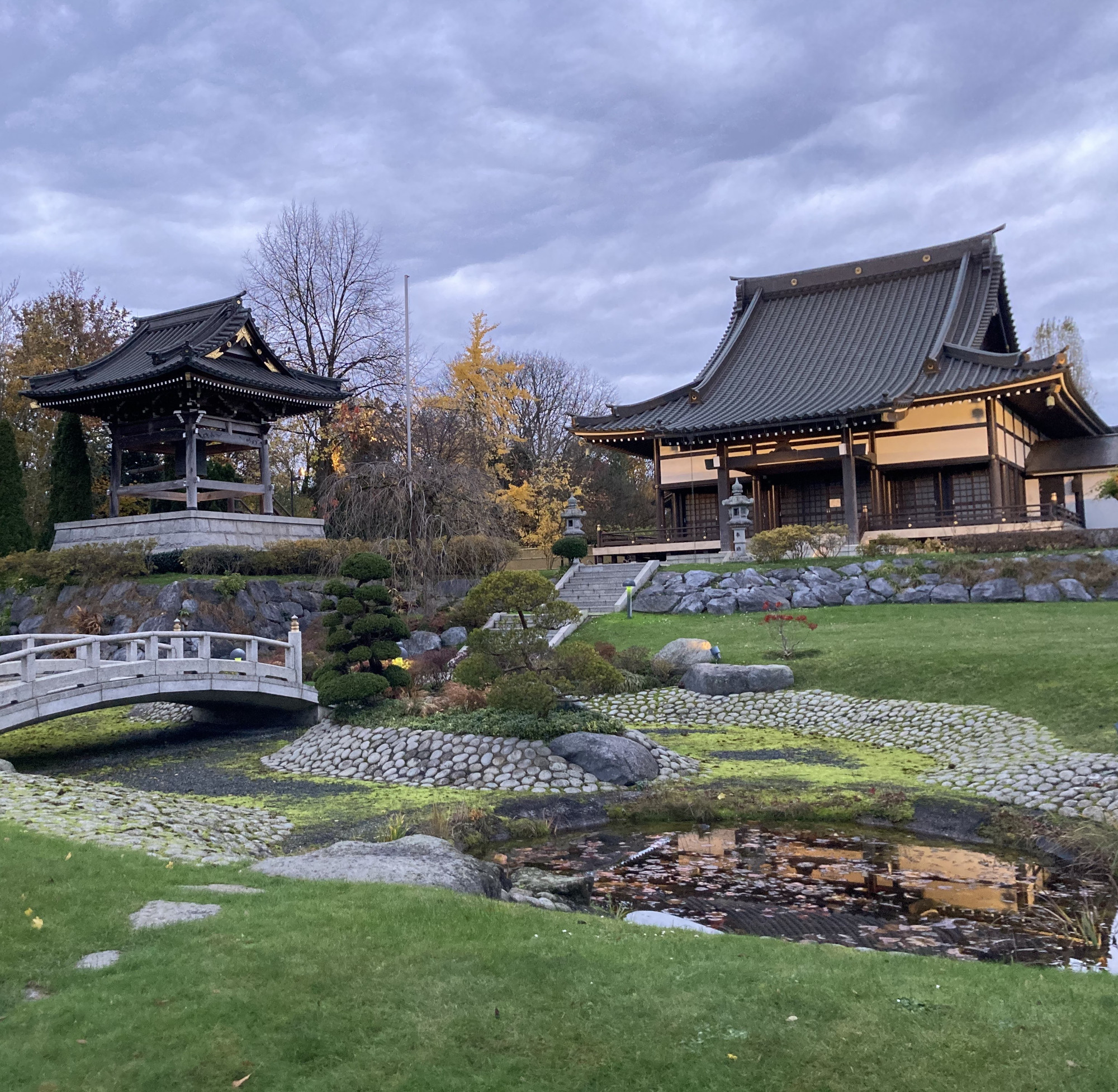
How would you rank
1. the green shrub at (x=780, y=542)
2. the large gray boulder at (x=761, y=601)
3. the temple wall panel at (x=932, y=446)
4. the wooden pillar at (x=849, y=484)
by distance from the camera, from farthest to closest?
the temple wall panel at (x=932, y=446), the wooden pillar at (x=849, y=484), the green shrub at (x=780, y=542), the large gray boulder at (x=761, y=601)

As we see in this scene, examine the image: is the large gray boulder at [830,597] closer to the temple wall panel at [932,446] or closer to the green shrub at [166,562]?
the temple wall panel at [932,446]

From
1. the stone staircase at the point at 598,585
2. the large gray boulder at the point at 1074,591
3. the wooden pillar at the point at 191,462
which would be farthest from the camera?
the wooden pillar at the point at 191,462

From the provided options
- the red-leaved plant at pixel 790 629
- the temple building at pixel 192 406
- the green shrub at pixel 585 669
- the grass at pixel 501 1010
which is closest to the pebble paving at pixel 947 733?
the red-leaved plant at pixel 790 629

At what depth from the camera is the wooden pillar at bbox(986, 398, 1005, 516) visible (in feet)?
92.1

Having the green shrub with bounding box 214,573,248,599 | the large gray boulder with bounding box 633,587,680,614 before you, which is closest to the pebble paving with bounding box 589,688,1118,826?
the large gray boulder with bounding box 633,587,680,614

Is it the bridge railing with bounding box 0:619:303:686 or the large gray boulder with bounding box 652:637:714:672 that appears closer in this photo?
the bridge railing with bounding box 0:619:303:686

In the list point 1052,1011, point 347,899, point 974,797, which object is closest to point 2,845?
point 347,899

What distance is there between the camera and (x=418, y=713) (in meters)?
16.3

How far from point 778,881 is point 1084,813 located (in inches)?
145

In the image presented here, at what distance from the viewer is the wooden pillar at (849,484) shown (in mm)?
27766

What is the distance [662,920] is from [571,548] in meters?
21.2

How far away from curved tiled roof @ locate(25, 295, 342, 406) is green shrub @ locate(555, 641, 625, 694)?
49.3ft

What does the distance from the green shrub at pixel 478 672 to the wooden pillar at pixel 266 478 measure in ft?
51.3

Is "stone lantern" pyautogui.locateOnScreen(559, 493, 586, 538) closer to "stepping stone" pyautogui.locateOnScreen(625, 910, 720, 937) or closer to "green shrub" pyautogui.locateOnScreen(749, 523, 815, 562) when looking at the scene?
"green shrub" pyautogui.locateOnScreen(749, 523, 815, 562)
